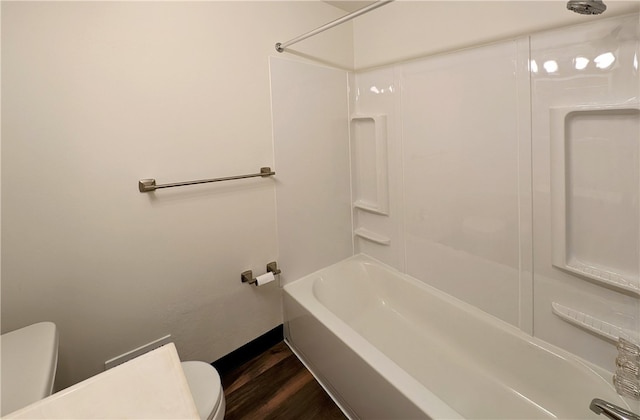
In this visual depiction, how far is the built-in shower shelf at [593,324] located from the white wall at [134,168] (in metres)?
1.52

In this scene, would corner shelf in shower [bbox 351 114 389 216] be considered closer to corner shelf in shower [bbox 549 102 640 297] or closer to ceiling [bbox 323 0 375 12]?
ceiling [bbox 323 0 375 12]

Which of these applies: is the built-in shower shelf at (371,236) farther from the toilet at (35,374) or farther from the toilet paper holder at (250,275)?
the toilet at (35,374)

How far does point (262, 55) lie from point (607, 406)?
2140 mm

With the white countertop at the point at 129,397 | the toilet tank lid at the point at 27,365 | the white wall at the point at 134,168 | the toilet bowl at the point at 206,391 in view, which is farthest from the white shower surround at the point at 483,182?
the toilet tank lid at the point at 27,365

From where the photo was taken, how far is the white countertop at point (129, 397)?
560mm

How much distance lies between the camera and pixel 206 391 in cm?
116

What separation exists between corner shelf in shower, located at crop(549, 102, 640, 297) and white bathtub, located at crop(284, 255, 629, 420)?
438 millimetres

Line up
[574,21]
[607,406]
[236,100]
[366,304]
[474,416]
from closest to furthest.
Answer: [607,406] < [574,21] < [474,416] < [236,100] < [366,304]

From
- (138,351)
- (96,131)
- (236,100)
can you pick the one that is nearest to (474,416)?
(138,351)

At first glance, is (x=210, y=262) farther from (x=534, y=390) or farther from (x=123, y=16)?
(x=534, y=390)

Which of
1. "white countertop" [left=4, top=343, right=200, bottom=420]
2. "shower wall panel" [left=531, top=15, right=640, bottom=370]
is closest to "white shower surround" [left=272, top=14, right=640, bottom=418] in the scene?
"shower wall panel" [left=531, top=15, right=640, bottom=370]

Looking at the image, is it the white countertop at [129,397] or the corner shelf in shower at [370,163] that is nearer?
the white countertop at [129,397]

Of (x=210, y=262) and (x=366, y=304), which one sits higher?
(x=210, y=262)

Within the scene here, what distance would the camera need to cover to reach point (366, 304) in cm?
213
